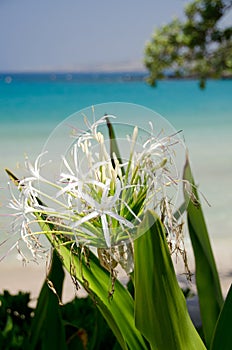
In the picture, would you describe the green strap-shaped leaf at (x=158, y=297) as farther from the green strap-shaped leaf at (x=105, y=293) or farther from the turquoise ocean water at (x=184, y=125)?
the turquoise ocean water at (x=184, y=125)

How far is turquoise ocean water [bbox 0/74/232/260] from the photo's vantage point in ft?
23.1

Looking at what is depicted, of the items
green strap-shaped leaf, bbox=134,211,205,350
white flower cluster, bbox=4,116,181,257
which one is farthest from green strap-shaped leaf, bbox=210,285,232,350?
white flower cluster, bbox=4,116,181,257

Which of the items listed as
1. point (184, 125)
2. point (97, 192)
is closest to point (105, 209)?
point (97, 192)

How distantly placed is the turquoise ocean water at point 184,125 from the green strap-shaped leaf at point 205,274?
12.6 inches

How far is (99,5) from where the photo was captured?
38469 millimetres

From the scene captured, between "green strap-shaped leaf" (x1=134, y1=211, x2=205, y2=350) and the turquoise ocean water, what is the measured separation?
0.17 m

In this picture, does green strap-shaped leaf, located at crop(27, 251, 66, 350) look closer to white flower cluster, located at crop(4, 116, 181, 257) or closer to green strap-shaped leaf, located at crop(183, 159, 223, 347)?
green strap-shaped leaf, located at crop(183, 159, 223, 347)

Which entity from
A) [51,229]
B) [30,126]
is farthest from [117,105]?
[30,126]

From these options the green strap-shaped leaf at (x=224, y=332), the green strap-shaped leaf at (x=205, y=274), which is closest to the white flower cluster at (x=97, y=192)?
the green strap-shaped leaf at (x=224, y=332)

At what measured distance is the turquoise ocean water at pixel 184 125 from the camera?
23.1ft

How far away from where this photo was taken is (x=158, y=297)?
0.81 meters

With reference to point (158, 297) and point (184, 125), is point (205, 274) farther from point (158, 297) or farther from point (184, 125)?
point (184, 125)

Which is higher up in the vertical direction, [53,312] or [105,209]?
[105,209]

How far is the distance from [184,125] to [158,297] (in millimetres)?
14953
